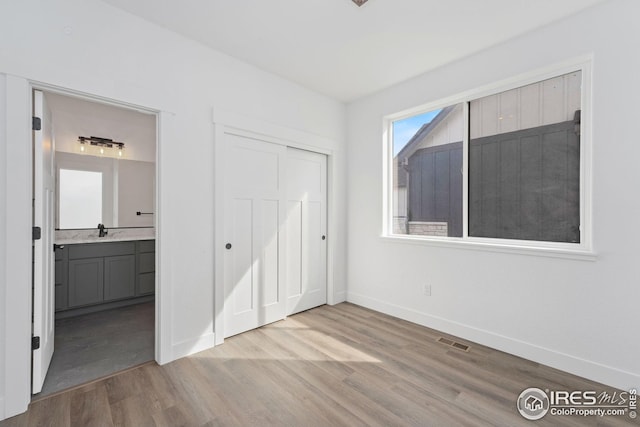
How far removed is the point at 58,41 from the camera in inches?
75.9

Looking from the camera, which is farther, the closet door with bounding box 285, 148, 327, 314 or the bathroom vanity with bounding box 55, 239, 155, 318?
the closet door with bounding box 285, 148, 327, 314

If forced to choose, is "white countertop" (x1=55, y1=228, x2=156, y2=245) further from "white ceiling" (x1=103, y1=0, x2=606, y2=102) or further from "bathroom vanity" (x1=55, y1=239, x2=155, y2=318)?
"white ceiling" (x1=103, y1=0, x2=606, y2=102)

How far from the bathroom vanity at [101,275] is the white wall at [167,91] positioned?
73.9 inches

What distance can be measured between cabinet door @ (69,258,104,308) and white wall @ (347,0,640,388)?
377 centimetres

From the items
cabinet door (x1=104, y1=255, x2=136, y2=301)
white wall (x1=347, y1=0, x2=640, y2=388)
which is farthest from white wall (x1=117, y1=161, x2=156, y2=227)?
white wall (x1=347, y1=0, x2=640, y2=388)

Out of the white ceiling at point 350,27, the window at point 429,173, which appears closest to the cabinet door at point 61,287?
the white ceiling at point 350,27

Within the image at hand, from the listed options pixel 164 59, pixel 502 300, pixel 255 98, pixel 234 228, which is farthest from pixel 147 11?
pixel 502 300

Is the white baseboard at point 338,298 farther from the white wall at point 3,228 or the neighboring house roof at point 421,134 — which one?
the white wall at point 3,228

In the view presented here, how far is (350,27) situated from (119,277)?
4042 millimetres

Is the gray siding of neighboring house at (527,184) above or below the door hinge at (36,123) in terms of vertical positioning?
below

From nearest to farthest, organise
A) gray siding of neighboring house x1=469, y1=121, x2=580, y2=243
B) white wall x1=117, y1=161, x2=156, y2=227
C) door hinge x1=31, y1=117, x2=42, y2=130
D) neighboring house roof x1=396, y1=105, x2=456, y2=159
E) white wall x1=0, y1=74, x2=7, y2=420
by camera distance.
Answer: white wall x1=0, y1=74, x2=7, y2=420 → door hinge x1=31, y1=117, x2=42, y2=130 → gray siding of neighboring house x1=469, y1=121, x2=580, y2=243 → neighboring house roof x1=396, y1=105, x2=456, y2=159 → white wall x1=117, y1=161, x2=156, y2=227

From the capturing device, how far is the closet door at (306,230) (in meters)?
3.53

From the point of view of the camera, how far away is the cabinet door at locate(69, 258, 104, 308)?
3410mm

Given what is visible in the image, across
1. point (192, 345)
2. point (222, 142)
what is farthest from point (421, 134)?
point (192, 345)
